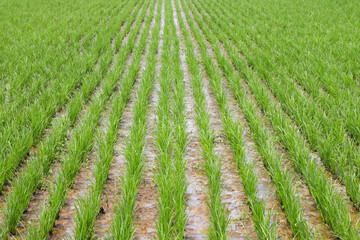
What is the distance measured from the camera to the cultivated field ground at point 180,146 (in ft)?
7.09

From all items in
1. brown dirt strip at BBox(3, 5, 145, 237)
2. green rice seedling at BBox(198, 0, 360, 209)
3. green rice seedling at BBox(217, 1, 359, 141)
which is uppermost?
green rice seedling at BBox(217, 1, 359, 141)

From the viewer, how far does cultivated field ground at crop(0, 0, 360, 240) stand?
7.09ft

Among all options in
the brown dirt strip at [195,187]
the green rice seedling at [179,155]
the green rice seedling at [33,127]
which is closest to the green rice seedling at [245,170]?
the brown dirt strip at [195,187]

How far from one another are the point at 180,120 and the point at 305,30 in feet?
19.4

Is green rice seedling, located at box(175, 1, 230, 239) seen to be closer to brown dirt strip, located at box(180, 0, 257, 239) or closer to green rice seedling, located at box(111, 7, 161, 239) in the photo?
brown dirt strip, located at box(180, 0, 257, 239)

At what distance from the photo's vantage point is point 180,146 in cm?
315

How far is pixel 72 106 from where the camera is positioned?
3.82 metres

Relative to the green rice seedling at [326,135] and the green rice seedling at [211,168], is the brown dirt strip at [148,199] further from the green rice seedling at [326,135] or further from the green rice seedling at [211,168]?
the green rice seedling at [326,135]

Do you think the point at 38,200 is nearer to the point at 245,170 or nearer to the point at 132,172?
the point at 132,172

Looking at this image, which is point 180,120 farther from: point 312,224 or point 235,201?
point 312,224

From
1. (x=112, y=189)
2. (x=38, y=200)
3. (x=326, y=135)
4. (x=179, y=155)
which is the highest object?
(x=326, y=135)

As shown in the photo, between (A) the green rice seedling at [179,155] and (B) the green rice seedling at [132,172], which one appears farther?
(A) the green rice seedling at [179,155]

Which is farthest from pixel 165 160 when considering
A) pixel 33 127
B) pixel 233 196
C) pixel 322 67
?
pixel 322 67

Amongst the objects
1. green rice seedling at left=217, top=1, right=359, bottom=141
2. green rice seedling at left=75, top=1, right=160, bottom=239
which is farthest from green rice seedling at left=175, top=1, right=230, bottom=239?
green rice seedling at left=217, top=1, right=359, bottom=141
